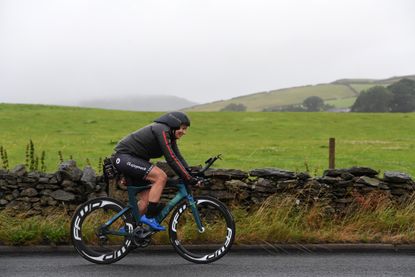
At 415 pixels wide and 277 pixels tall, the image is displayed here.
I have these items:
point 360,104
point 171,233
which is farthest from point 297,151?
point 360,104

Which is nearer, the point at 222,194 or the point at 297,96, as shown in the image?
the point at 222,194

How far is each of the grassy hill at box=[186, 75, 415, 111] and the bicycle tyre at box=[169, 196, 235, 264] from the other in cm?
10511

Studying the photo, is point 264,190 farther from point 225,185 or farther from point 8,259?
point 8,259

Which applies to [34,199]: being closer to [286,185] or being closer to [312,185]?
[286,185]

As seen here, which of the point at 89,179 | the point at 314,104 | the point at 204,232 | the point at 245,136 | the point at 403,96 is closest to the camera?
the point at 204,232

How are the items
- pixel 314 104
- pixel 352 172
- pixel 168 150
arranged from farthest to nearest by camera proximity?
1. pixel 314 104
2. pixel 352 172
3. pixel 168 150

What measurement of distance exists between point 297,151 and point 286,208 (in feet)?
65.2

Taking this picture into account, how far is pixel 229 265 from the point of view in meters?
7.71

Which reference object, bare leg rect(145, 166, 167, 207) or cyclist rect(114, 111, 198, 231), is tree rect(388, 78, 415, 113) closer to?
cyclist rect(114, 111, 198, 231)

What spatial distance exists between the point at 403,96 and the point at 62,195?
8162 centimetres

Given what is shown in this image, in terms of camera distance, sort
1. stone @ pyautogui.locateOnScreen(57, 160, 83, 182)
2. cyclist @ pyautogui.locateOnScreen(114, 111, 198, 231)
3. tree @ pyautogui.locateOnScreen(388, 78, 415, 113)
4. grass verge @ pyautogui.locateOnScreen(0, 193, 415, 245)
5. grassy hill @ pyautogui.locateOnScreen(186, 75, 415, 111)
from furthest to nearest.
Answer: grassy hill @ pyautogui.locateOnScreen(186, 75, 415, 111), tree @ pyautogui.locateOnScreen(388, 78, 415, 113), stone @ pyautogui.locateOnScreen(57, 160, 83, 182), grass verge @ pyautogui.locateOnScreen(0, 193, 415, 245), cyclist @ pyautogui.locateOnScreen(114, 111, 198, 231)

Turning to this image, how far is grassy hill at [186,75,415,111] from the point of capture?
124375mm

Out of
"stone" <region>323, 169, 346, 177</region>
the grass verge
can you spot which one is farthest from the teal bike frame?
"stone" <region>323, 169, 346, 177</region>

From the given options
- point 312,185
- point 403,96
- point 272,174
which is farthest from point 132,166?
point 403,96
